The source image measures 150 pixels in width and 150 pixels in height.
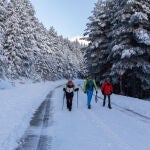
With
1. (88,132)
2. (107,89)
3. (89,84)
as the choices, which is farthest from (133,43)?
(88,132)

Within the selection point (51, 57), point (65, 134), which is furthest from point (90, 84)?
point (51, 57)

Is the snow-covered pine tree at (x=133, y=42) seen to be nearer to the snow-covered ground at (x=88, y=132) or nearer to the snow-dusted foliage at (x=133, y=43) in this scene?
the snow-dusted foliage at (x=133, y=43)

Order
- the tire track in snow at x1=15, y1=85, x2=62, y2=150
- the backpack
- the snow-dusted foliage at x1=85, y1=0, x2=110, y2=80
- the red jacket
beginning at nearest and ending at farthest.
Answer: the tire track in snow at x1=15, y1=85, x2=62, y2=150
the backpack
the red jacket
the snow-dusted foliage at x1=85, y1=0, x2=110, y2=80

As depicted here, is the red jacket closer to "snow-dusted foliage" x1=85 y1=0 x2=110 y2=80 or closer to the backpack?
the backpack

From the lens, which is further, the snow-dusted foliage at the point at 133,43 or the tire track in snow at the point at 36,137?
the snow-dusted foliage at the point at 133,43

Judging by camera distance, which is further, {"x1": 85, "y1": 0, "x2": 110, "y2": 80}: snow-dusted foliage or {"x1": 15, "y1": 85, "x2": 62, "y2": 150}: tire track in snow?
{"x1": 85, "y1": 0, "x2": 110, "y2": 80}: snow-dusted foliage

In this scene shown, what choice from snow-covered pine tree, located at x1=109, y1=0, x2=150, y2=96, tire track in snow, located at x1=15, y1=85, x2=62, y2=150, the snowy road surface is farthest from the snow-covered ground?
snow-covered pine tree, located at x1=109, y1=0, x2=150, y2=96

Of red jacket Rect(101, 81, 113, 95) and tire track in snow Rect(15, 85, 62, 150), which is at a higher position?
red jacket Rect(101, 81, 113, 95)

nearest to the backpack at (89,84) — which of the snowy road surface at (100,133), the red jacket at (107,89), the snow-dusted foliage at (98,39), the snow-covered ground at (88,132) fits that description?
the red jacket at (107,89)

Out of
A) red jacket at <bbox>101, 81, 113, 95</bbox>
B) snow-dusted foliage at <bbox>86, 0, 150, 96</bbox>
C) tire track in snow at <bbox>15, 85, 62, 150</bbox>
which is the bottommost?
tire track in snow at <bbox>15, 85, 62, 150</bbox>

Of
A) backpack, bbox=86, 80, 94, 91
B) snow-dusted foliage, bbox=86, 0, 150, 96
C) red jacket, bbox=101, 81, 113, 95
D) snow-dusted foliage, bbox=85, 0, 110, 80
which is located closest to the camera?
backpack, bbox=86, 80, 94, 91

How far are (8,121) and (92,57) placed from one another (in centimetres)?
2555

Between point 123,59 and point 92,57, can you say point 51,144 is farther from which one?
point 92,57

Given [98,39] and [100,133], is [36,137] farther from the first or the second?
[98,39]
